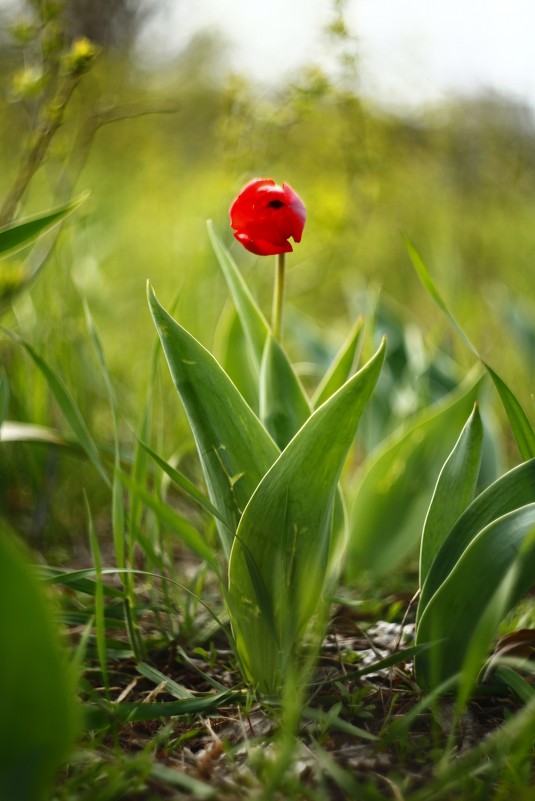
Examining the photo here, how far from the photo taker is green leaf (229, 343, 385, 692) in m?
0.80

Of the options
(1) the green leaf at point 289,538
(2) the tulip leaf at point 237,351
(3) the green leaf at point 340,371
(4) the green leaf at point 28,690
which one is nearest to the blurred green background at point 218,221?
(2) the tulip leaf at point 237,351

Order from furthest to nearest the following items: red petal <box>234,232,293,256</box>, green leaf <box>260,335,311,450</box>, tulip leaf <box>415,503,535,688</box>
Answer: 1. green leaf <box>260,335,311,450</box>
2. red petal <box>234,232,293,256</box>
3. tulip leaf <box>415,503,535,688</box>

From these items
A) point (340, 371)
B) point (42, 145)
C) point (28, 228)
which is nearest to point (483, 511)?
point (340, 371)

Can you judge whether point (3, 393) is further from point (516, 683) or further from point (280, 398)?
point (516, 683)

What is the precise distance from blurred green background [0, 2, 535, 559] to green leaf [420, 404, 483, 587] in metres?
0.47

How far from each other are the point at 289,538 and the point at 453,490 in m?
0.22

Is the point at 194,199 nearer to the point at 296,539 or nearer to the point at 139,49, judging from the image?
the point at 139,49

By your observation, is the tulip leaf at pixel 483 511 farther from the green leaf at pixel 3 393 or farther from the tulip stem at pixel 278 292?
the green leaf at pixel 3 393

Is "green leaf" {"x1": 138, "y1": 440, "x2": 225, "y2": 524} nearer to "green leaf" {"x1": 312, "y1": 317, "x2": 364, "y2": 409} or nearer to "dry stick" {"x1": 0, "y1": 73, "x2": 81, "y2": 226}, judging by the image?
"green leaf" {"x1": 312, "y1": 317, "x2": 364, "y2": 409}

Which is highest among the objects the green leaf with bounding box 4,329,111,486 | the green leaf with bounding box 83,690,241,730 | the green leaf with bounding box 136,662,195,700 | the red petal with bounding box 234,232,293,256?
the red petal with bounding box 234,232,293,256

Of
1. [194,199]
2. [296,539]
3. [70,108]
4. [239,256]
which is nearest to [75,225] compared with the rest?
[70,108]

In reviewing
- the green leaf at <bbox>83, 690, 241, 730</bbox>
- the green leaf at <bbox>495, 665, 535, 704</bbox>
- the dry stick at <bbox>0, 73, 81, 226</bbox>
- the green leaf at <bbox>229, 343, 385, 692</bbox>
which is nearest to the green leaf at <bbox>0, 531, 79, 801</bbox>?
the green leaf at <bbox>83, 690, 241, 730</bbox>

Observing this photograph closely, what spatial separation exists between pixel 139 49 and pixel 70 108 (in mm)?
1700

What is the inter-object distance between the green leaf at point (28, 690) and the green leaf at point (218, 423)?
0.31 m
